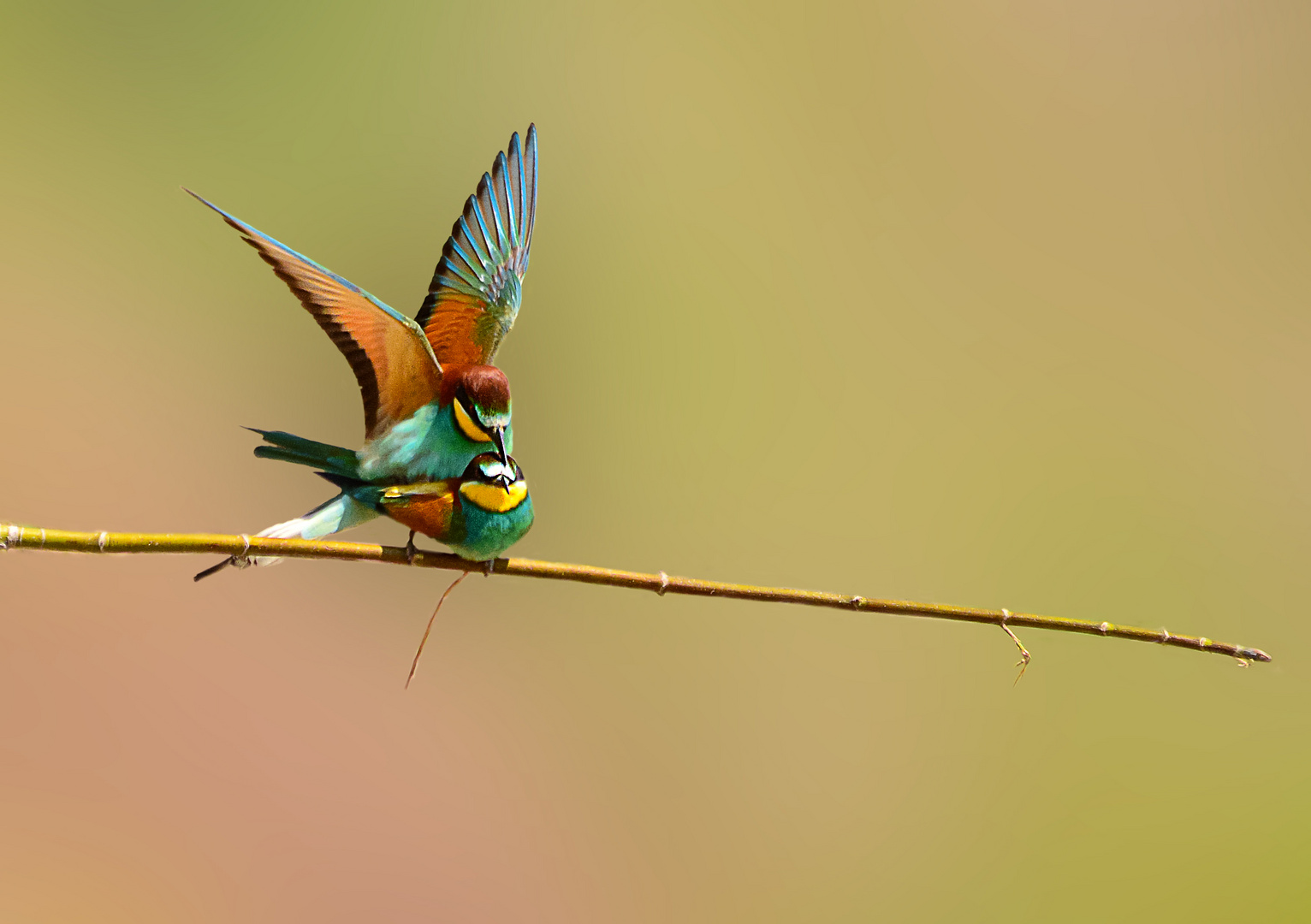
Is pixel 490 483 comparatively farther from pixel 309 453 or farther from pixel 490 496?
pixel 309 453

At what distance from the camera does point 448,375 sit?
1.81ft

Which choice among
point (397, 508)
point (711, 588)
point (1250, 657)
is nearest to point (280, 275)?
point (397, 508)

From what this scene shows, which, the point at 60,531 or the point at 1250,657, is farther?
the point at 1250,657

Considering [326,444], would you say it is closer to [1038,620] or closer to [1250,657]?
[1038,620]

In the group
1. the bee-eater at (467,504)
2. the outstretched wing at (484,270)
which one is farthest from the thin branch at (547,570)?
the outstretched wing at (484,270)

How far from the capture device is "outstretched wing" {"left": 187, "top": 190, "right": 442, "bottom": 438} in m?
0.48

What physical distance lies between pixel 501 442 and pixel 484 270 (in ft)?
0.53

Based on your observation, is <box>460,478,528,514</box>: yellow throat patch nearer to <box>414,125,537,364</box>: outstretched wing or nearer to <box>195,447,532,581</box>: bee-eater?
<box>195,447,532,581</box>: bee-eater

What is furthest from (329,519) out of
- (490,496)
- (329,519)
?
(490,496)

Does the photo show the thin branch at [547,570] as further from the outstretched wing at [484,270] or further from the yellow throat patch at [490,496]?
the outstretched wing at [484,270]

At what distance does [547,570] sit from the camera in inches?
21.7

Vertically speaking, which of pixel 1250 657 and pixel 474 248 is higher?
pixel 474 248

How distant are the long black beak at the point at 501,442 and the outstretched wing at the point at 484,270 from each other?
0.36 ft

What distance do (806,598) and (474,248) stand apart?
331 mm
